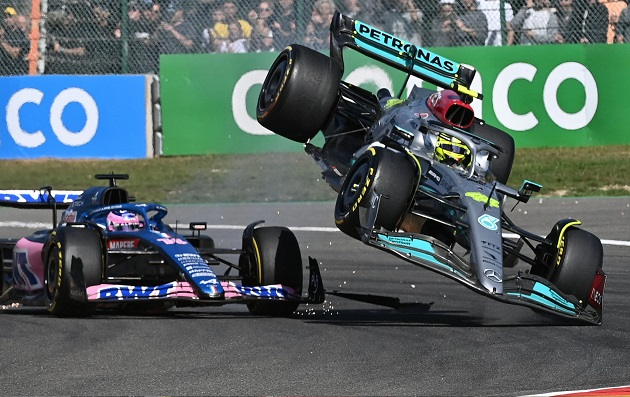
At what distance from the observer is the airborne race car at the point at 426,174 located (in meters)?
8.16

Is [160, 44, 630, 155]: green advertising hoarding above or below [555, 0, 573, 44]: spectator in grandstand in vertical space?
below

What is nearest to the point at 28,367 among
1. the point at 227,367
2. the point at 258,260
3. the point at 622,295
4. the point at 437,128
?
the point at 227,367

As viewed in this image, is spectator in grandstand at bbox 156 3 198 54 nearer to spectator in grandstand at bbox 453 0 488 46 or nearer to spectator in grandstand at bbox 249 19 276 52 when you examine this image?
spectator in grandstand at bbox 249 19 276 52

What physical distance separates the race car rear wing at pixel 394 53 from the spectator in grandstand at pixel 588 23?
7.88 metres

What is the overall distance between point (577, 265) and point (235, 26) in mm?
10009

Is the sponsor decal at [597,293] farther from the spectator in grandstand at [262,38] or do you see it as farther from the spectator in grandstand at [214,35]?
the spectator in grandstand at [214,35]

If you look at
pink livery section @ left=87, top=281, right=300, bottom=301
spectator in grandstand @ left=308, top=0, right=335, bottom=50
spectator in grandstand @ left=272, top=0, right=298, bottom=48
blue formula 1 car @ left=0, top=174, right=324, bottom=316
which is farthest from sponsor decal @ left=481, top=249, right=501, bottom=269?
spectator in grandstand @ left=272, top=0, right=298, bottom=48

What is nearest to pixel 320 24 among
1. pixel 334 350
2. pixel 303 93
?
pixel 303 93

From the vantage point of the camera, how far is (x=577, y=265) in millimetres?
8516

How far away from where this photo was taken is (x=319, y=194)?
16.7 meters

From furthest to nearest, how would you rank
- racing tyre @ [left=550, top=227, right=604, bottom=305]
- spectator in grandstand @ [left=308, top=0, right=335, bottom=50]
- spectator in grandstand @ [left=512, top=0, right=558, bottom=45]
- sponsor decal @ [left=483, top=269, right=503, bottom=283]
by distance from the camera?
spectator in grandstand @ [left=512, top=0, right=558, bottom=45] → spectator in grandstand @ [left=308, top=0, right=335, bottom=50] → racing tyre @ [left=550, top=227, right=604, bottom=305] → sponsor decal @ [left=483, top=269, right=503, bottom=283]

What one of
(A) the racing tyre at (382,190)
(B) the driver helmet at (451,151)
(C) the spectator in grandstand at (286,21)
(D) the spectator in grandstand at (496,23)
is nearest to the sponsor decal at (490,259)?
(A) the racing tyre at (382,190)

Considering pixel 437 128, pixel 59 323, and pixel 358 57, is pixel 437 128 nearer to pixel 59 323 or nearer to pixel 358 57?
pixel 59 323

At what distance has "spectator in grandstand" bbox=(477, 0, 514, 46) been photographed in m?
17.3
